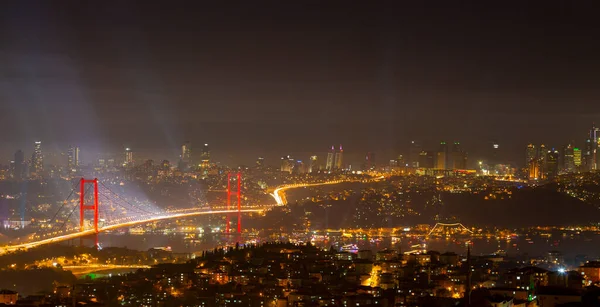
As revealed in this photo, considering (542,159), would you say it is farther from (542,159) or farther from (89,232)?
(89,232)

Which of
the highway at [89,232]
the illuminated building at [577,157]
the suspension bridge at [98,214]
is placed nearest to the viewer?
the highway at [89,232]

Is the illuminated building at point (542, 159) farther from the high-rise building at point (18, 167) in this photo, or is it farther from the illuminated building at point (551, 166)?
the high-rise building at point (18, 167)

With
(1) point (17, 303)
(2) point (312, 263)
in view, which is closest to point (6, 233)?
(2) point (312, 263)

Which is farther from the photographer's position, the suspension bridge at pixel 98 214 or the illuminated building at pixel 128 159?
the illuminated building at pixel 128 159

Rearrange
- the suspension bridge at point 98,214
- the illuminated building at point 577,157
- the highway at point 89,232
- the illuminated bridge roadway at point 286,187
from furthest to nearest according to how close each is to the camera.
Answer: the illuminated building at point 577,157
the illuminated bridge roadway at point 286,187
the suspension bridge at point 98,214
the highway at point 89,232

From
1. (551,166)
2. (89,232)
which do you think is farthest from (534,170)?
(89,232)

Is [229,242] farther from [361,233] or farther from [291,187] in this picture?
[291,187]

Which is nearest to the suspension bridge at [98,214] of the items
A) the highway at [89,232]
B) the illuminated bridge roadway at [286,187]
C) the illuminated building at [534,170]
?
the highway at [89,232]

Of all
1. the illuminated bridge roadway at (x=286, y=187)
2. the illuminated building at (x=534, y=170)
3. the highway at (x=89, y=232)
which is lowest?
the highway at (x=89, y=232)
